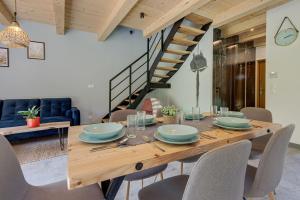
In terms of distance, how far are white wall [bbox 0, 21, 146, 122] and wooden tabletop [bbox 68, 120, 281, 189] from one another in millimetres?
3736

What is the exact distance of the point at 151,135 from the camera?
1.06 meters

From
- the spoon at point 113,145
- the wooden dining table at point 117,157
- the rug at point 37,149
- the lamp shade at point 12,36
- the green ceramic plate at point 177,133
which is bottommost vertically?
the rug at point 37,149

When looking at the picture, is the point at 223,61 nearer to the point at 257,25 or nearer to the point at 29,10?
the point at 257,25

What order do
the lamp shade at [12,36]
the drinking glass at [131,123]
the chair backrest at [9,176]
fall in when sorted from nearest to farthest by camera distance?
the chair backrest at [9,176]
the drinking glass at [131,123]
the lamp shade at [12,36]

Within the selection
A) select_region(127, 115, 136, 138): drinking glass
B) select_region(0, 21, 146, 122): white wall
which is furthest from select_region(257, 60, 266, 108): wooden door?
select_region(127, 115, 136, 138): drinking glass

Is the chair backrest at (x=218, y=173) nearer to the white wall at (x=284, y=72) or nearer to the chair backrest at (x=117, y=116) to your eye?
the chair backrest at (x=117, y=116)

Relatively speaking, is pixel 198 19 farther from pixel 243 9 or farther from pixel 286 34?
pixel 286 34

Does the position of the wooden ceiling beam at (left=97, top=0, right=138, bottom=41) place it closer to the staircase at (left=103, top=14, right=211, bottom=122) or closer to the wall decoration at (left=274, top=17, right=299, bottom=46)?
the staircase at (left=103, top=14, right=211, bottom=122)

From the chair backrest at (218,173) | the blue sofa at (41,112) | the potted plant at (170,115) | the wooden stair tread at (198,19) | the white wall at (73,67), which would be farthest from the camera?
the white wall at (73,67)

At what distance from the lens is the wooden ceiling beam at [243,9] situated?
A: 8.63 ft

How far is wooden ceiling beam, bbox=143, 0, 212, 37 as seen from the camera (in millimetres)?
2402

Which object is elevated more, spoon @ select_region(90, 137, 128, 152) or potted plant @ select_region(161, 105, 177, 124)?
potted plant @ select_region(161, 105, 177, 124)

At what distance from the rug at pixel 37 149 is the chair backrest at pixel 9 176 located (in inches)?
72.2

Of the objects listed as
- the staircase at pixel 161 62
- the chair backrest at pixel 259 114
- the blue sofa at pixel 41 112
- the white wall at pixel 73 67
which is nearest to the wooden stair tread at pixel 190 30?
the staircase at pixel 161 62
